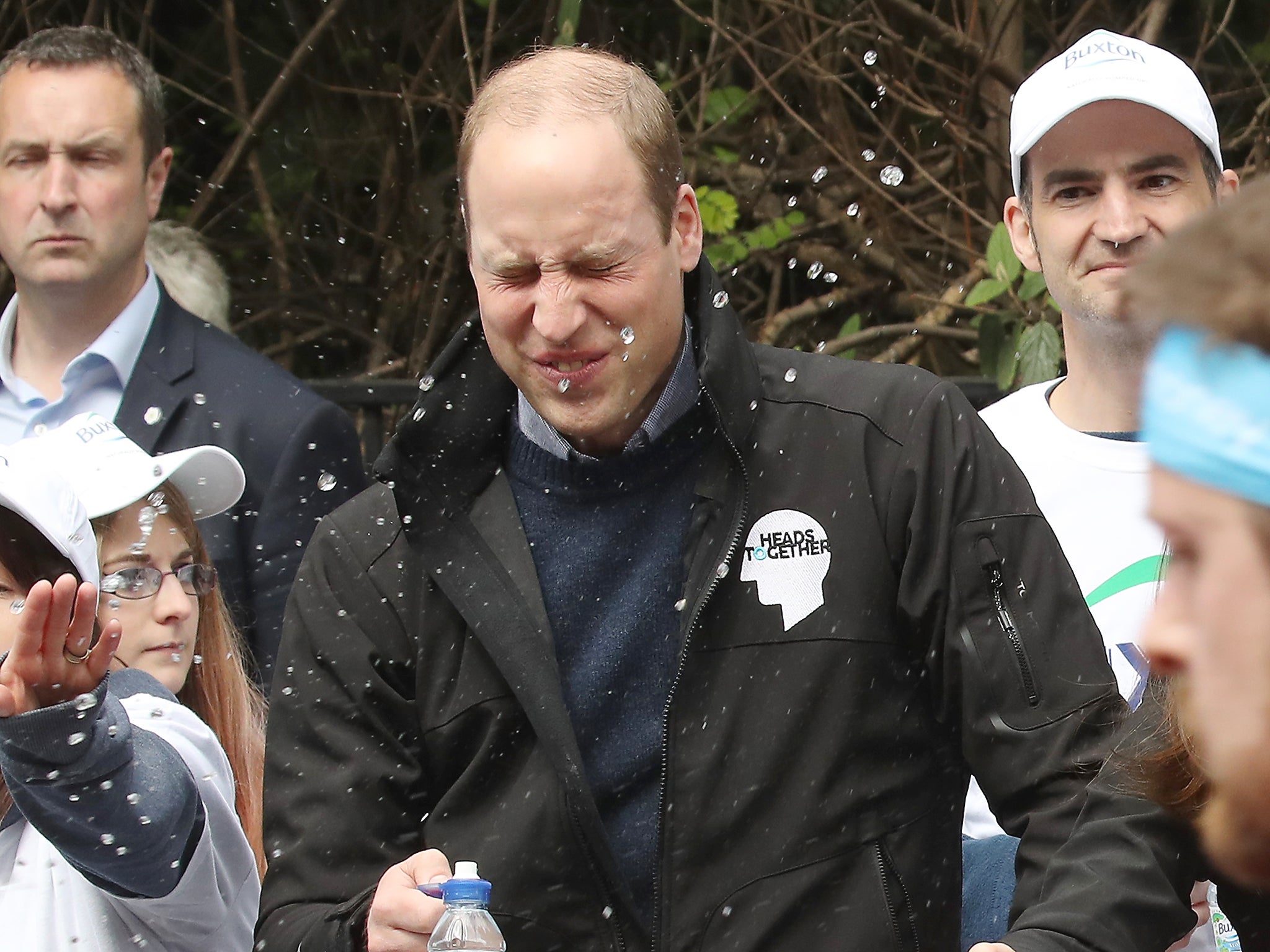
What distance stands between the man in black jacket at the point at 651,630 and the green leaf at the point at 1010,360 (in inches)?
96.1

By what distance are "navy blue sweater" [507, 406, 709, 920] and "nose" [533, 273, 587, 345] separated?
259mm

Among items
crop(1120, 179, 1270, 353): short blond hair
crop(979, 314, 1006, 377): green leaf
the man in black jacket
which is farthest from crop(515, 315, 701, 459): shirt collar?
crop(979, 314, 1006, 377): green leaf

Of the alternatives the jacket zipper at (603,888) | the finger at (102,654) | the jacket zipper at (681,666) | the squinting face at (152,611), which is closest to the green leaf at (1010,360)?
the jacket zipper at (681,666)

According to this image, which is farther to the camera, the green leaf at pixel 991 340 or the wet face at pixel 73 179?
the green leaf at pixel 991 340

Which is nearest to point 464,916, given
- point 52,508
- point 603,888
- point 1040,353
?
point 603,888

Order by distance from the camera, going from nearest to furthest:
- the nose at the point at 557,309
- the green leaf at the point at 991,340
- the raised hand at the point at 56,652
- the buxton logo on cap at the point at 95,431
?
the raised hand at the point at 56,652 < the nose at the point at 557,309 < the buxton logo on cap at the point at 95,431 < the green leaf at the point at 991,340

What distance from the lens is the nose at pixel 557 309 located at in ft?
8.85

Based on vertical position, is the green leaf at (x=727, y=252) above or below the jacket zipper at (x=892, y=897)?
above

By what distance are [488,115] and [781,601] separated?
93cm

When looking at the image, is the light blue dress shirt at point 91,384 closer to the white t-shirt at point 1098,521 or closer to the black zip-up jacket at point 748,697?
the black zip-up jacket at point 748,697

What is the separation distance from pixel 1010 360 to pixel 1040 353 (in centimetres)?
28

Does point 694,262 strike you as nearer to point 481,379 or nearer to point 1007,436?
point 481,379

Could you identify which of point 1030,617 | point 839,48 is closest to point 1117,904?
point 1030,617

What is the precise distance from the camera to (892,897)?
103 inches
